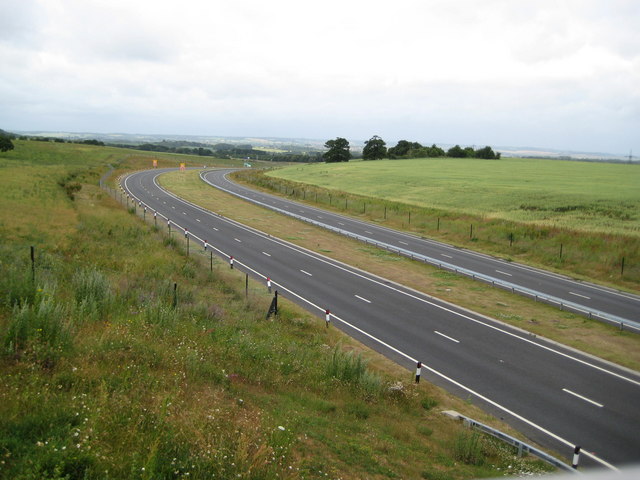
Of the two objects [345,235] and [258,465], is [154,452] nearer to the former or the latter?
[258,465]

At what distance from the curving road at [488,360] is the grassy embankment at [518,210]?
13.7 metres

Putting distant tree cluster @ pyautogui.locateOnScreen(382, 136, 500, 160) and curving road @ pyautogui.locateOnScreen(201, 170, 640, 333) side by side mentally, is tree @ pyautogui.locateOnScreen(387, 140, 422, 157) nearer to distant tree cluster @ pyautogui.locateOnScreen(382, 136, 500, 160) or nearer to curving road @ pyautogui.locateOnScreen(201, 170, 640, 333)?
distant tree cluster @ pyautogui.locateOnScreen(382, 136, 500, 160)

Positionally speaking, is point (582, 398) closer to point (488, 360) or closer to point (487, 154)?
point (488, 360)

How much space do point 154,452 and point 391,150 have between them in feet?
502

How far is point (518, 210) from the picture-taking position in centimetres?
4912

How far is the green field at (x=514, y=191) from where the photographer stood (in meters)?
43.7

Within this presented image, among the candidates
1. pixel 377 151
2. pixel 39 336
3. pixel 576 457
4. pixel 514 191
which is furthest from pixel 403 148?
pixel 39 336

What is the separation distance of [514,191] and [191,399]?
5945 cm

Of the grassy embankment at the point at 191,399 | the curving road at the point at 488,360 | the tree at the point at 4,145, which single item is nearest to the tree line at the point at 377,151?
the tree at the point at 4,145

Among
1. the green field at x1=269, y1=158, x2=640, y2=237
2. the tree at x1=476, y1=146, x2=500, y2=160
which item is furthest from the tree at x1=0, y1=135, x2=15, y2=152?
the tree at x1=476, y1=146, x2=500, y2=160

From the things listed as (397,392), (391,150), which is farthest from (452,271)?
(391,150)

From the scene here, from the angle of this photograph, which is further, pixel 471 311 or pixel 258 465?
pixel 471 311

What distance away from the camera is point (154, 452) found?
6070 mm

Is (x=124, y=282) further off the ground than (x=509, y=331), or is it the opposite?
(x=124, y=282)
